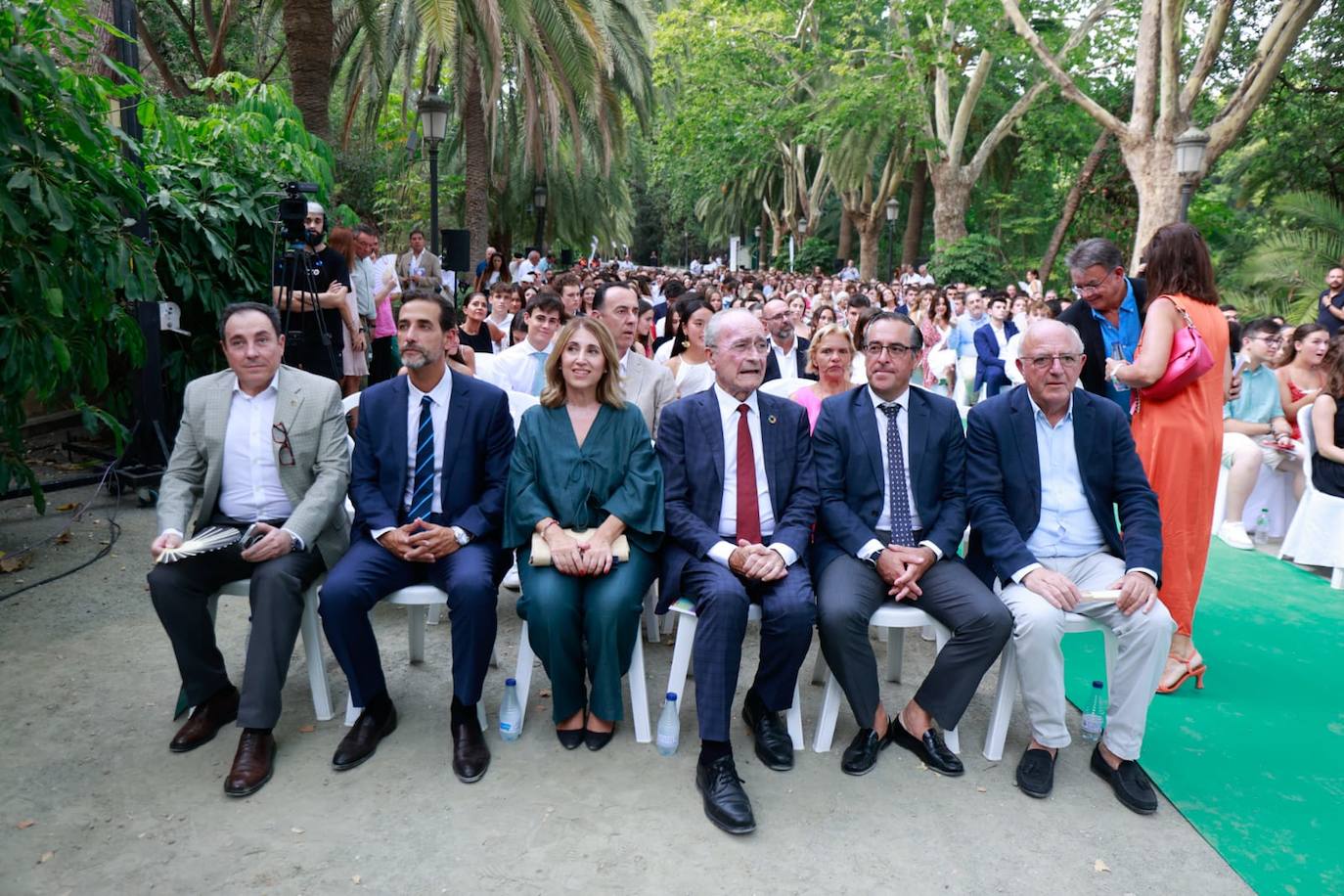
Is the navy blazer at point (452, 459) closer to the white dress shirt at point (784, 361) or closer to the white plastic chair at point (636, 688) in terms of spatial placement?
the white plastic chair at point (636, 688)

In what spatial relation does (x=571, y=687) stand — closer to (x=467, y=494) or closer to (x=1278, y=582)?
(x=467, y=494)

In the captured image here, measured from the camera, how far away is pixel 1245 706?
4.09 meters

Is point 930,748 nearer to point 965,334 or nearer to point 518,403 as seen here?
point 518,403

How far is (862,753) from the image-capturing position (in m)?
3.55

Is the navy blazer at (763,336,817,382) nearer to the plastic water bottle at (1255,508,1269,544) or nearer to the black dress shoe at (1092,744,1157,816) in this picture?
the black dress shoe at (1092,744,1157,816)

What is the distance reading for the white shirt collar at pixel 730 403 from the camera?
394 cm

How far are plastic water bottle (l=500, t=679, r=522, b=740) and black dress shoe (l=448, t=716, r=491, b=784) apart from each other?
0.09 metres

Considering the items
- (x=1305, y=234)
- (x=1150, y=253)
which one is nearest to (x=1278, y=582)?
(x=1150, y=253)

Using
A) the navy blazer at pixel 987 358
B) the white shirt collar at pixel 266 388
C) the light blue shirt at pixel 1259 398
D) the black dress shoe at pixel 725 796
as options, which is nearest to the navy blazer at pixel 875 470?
the black dress shoe at pixel 725 796

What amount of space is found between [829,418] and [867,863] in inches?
68.5

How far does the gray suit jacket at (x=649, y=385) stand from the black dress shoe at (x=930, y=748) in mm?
1985

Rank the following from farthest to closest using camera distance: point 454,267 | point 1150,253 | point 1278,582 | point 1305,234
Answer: point 1305,234, point 454,267, point 1278,582, point 1150,253

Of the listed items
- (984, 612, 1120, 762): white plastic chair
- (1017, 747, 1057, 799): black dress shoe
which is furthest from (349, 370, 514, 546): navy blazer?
(1017, 747, 1057, 799): black dress shoe

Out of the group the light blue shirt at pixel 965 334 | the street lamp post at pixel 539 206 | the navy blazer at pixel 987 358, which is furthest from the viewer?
the street lamp post at pixel 539 206
